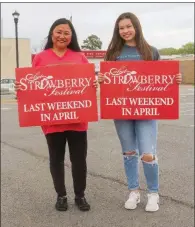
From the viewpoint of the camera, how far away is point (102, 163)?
6.02 meters

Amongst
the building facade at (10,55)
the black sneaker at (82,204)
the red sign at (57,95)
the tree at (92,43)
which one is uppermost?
the building facade at (10,55)

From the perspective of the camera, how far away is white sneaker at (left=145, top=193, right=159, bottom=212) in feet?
12.6

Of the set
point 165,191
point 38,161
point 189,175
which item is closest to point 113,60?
point 165,191

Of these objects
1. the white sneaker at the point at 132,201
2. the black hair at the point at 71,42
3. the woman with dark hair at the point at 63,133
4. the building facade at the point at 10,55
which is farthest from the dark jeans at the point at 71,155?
the building facade at the point at 10,55

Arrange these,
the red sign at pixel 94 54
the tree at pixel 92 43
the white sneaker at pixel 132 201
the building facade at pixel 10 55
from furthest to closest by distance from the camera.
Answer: the building facade at pixel 10 55 < the red sign at pixel 94 54 < the tree at pixel 92 43 < the white sneaker at pixel 132 201

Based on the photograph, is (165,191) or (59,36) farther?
(165,191)

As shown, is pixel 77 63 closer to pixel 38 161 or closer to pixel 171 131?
pixel 38 161

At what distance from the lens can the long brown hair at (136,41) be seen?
3.60 m

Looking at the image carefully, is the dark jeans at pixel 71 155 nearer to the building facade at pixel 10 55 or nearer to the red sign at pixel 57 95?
the red sign at pixel 57 95

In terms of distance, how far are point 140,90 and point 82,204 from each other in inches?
49.6

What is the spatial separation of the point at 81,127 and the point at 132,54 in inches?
32.8

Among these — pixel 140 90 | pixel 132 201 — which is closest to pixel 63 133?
pixel 140 90

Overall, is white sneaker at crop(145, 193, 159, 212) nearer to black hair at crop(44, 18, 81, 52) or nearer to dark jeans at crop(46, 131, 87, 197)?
dark jeans at crop(46, 131, 87, 197)

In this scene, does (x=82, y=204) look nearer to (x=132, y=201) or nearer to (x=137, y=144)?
(x=132, y=201)
